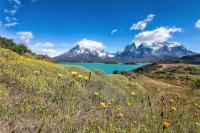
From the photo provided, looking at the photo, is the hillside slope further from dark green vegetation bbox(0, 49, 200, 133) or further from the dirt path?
the dirt path

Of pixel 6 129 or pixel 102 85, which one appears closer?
pixel 6 129

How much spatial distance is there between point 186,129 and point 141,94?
34.6 feet

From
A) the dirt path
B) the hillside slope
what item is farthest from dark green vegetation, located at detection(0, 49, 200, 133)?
the dirt path

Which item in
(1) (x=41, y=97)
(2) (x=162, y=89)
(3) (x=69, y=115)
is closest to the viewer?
(3) (x=69, y=115)

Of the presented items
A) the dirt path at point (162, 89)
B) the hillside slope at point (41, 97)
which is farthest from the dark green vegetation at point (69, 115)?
the dirt path at point (162, 89)

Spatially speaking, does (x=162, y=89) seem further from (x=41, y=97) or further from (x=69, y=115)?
(x=69, y=115)

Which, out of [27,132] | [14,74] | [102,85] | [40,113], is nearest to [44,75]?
[14,74]

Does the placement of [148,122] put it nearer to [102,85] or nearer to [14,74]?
[14,74]

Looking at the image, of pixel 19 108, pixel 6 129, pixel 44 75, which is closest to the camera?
pixel 6 129

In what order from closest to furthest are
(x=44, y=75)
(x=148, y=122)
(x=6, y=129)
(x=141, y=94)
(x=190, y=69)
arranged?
(x=6, y=129) < (x=148, y=122) < (x=44, y=75) < (x=141, y=94) < (x=190, y=69)

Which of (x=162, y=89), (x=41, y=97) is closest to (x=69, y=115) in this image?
(x=41, y=97)

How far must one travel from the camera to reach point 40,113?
20.5ft

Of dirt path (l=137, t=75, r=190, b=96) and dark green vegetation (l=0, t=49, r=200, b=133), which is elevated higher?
dark green vegetation (l=0, t=49, r=200, b=133)

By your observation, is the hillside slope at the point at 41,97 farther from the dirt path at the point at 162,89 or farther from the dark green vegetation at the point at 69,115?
the dirt path at the point at 162,89
